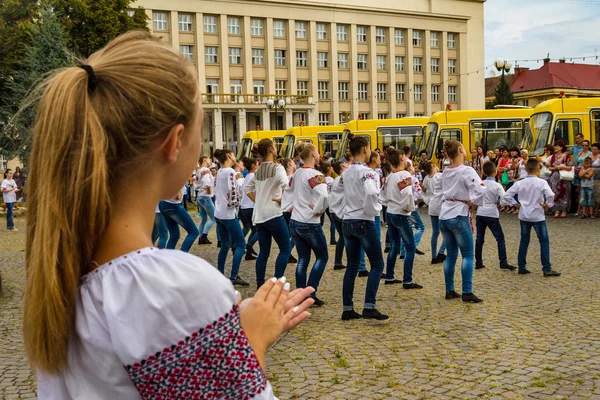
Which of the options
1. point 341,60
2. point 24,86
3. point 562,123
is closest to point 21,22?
point 24,86

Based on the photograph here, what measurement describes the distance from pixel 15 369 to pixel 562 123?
20835 millimetres

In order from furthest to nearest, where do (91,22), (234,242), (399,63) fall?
(399,63)
(91,22)
(234,242)

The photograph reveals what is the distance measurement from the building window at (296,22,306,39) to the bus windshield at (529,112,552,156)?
58.9 meters

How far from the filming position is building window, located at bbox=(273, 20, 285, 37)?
3142 inches

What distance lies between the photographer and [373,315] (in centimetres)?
816

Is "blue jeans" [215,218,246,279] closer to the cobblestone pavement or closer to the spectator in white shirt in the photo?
the cobblestone pavement

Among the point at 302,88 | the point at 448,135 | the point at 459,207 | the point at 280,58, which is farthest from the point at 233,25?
the point at 459,207

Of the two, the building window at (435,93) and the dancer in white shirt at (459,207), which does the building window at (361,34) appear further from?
the dancer in white shirt at (459,207)

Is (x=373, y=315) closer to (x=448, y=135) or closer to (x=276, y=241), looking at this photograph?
(x=276, y=241)

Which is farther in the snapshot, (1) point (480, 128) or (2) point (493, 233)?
(1) point (480, 128)

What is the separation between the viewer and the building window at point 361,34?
8394cm

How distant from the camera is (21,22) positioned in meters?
38.5

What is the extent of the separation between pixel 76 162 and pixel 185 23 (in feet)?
253

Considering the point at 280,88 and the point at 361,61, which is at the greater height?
the point at 361,61
